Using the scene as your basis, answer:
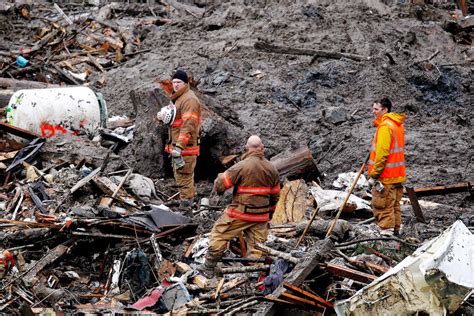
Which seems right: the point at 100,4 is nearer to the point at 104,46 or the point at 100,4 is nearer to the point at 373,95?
the point at 104,46

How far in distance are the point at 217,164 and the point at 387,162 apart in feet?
12.9

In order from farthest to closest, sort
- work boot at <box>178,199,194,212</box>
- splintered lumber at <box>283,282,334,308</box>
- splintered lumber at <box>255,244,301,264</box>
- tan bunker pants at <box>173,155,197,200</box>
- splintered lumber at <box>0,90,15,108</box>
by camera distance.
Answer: splintered lumber at <box>0,90,15,108</box>
work boot at <box>178,199,194,212</box>
tan bunker pants at <box>173,155,197,200</box>
splintered lumber at <box>255,244,301,264</box>
splintered lumber at <box>283,282,334,308</box>

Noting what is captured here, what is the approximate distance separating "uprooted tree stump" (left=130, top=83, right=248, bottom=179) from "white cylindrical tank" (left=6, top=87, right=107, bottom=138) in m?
1.24

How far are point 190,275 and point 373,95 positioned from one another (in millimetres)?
8475

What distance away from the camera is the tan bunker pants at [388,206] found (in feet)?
31.4

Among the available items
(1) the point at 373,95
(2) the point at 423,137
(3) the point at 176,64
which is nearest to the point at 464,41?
(1) the point at 373,95

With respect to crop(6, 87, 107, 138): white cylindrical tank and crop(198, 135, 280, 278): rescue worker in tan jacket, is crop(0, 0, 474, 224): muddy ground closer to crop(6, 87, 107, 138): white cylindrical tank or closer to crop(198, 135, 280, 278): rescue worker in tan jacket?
crop(6, 87, 107, 138): white cylindrical tank

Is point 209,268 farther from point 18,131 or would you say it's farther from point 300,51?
point 300,51

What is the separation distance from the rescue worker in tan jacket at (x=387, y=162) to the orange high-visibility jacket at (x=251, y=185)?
1691 millimetres

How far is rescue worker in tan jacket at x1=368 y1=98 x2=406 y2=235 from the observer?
30.7ft

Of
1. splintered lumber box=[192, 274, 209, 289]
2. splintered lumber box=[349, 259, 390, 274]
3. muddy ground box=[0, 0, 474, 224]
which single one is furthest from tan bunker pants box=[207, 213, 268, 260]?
muddy ground box=[0, 0, 474, 224]

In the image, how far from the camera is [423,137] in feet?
45.7

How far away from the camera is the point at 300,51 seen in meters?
17.3

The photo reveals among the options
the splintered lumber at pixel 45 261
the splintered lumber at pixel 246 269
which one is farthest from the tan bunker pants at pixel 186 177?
the splintered lumber at pixel 246 269
